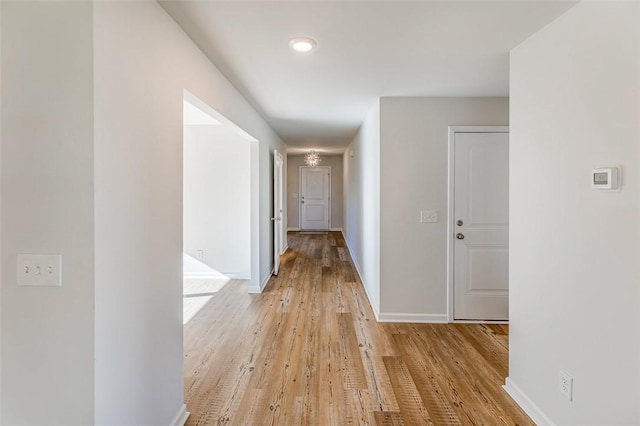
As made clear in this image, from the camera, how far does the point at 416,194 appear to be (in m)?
3.75

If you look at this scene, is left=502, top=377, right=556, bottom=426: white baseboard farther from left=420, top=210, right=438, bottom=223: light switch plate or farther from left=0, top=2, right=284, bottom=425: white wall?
left=0, top=2, right=284, bottom=425: white wall

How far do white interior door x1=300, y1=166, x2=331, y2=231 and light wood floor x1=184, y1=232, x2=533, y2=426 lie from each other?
706 centimetres

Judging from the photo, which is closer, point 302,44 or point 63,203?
point 63,203

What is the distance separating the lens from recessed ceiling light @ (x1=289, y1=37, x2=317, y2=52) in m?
2.22

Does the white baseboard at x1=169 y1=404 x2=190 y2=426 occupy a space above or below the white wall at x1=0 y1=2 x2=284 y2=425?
below

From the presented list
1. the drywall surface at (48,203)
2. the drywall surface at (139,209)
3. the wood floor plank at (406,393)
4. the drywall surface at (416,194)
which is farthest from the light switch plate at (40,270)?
the drywall surface at (416,194)

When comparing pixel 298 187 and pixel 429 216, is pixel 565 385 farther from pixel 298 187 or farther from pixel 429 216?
pixel 298 187

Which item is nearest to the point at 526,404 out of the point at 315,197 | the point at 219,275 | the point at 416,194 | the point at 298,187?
the point at 416,194

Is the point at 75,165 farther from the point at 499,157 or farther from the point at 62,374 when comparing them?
the point at 499,157

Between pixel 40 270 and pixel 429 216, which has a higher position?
pixel 429 216

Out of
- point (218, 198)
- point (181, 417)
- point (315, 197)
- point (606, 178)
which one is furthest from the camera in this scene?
point (315, 197)

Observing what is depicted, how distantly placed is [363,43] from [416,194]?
1862 mm

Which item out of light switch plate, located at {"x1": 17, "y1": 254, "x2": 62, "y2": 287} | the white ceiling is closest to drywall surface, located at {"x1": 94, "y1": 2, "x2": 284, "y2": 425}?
light switch plate, located at {"x1": 17, "y1": 254, "x2": 62, "y2": 287}

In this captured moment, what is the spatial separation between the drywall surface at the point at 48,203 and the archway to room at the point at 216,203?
13.4 ft
